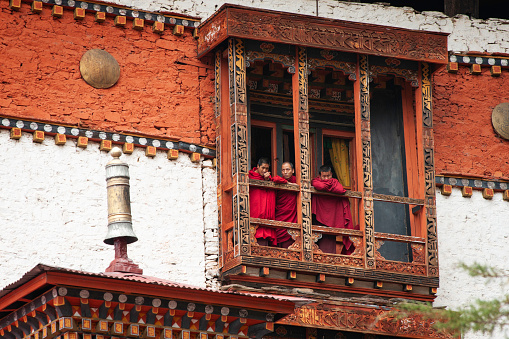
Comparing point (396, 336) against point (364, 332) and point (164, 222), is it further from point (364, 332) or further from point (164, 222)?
point (164, 222)

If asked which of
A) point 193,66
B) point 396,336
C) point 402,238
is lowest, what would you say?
point 396,336

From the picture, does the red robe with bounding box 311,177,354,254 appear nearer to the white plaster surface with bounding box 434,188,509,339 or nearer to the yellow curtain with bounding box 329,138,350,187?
the yellow curtain with bounding box 329,138,350,187

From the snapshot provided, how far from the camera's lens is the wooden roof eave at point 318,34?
1362cm

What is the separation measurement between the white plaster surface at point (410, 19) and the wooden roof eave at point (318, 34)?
0.78 metres

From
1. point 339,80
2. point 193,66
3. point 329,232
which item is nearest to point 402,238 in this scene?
point 329,232

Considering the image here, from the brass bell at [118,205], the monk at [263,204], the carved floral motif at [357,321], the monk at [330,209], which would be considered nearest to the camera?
the brass bell at [118,205]

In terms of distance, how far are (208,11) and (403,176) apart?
2.78 meters

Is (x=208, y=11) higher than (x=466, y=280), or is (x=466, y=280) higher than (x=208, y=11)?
(x=208, y=11)

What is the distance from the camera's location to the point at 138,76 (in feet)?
45.6

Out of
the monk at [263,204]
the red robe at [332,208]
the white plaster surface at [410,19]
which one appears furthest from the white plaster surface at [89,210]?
the white plaster surface at [410,19]

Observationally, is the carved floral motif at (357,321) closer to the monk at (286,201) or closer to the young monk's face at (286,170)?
the monk at (286,201)

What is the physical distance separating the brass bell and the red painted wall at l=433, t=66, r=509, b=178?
4.43 metres

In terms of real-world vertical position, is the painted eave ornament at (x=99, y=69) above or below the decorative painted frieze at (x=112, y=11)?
below

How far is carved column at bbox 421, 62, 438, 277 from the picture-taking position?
548 inches
